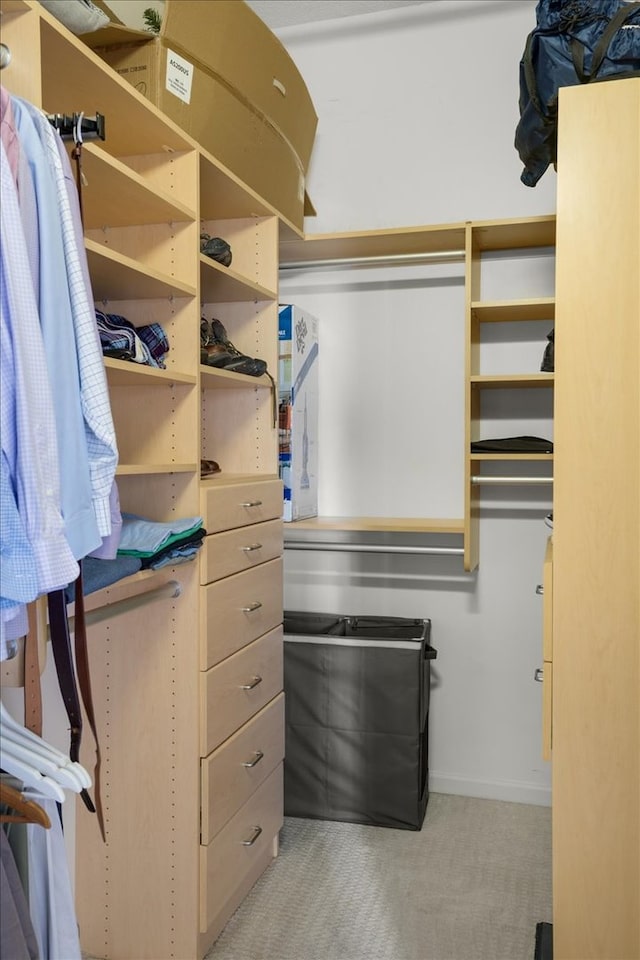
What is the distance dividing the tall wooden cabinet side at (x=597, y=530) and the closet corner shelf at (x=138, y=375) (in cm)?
78

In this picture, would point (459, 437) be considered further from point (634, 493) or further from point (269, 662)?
point (634, 493)

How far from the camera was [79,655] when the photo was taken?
3.88 ft

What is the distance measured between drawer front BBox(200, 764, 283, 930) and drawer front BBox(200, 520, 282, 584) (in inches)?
24.2

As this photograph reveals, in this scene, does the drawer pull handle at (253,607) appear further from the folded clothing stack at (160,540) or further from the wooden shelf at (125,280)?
the wooden shelf at (125,280)

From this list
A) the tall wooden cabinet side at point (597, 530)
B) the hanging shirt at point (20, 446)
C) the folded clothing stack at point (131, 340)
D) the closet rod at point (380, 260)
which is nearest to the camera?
the hanging shirt at point (20, 446)

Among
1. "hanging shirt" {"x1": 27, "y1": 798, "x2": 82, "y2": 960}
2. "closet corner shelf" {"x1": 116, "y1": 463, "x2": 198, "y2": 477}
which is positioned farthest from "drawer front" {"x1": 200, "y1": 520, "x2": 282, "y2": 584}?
"hanging shirt" {"x1": 27, "y1": 798, "x2": 82, "y2": 960}

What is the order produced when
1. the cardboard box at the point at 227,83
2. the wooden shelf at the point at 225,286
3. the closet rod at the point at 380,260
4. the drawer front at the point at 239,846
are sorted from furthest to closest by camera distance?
the closet rod at the point at 380,260 → the wooden shelf at the point at 225,286 → the drawer front at the point at 239,846 → the cardboard box at the point at 227,83

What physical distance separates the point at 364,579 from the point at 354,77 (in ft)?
5.69

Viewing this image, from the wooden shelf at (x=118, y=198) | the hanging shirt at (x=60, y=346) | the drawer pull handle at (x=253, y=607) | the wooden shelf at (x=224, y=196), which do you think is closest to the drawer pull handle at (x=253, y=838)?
the drawer pull handle at (x=253, y=607)

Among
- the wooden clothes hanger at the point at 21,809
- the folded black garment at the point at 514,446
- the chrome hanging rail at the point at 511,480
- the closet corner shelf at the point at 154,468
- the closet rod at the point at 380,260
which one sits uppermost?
the closet rod at the point at 380,260

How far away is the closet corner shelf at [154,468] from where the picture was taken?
1508 millimetres

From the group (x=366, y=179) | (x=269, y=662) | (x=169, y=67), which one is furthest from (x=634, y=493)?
(x=366, y=179)

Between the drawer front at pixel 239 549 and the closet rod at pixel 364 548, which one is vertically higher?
the drawer front at pixel 239 549

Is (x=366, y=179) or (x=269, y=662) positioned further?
(x=366, y=179)
